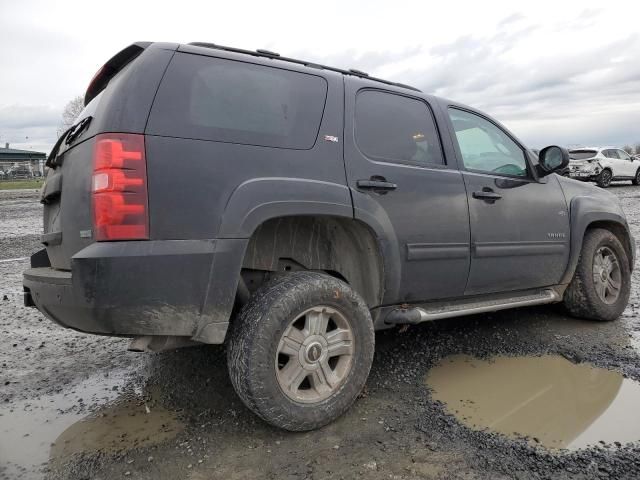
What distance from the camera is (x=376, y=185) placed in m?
2.91

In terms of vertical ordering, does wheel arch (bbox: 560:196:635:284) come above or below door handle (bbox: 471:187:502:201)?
below

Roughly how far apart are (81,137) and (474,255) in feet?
8.33

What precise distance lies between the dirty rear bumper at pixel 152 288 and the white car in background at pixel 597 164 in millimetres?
19632

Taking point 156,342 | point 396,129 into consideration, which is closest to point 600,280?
point 396,129

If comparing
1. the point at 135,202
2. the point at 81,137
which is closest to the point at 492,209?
the point at 135,202

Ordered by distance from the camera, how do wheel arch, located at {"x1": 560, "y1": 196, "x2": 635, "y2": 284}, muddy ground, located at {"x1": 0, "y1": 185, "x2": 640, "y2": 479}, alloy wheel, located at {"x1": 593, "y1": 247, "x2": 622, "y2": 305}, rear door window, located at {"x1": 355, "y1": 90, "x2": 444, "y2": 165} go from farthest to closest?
1. alloy wheel, located at {"x1": 593, "y1": 247, "x2": 622, "y2": 305}
2. wheel arch, located at {"x1": 560, "y1": 196, "x2": 635, "y2": 284}
3. rear door window, located at {"x1": 355, "y1": 90, "x2": 444, "y2": 165}
4. muddy ground, located at {"x1": 0, "y1": 185, "x2": 640, "y2": 479}

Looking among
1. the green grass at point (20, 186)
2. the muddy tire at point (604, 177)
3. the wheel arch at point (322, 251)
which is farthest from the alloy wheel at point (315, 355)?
the green grass at point (20, 186)

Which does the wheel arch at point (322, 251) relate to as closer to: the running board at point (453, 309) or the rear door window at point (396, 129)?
the running board at point (453, 309)

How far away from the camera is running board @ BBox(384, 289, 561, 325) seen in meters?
3.10

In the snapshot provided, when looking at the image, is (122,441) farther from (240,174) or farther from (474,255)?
(474,255)

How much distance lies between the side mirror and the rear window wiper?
3.33 metres

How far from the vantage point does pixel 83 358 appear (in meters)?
3.72

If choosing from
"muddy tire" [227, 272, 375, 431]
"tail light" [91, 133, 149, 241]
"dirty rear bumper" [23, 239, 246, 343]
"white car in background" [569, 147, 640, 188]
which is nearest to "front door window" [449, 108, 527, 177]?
"muddy tire" [227, 272, 375, 431]

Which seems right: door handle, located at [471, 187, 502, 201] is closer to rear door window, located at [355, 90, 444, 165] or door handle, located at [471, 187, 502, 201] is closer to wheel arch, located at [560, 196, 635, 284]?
rear door window, located at [355, 90, 444, 165]
